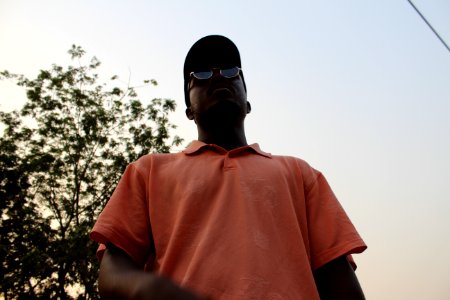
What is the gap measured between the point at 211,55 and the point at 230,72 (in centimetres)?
16

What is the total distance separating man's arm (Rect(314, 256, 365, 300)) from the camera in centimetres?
142

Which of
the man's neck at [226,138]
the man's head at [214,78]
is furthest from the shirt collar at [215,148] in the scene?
the man's head at [214,78]

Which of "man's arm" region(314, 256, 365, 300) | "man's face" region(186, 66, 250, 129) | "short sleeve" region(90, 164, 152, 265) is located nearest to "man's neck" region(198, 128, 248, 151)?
"man's face" region(186, 66, 250, 129)

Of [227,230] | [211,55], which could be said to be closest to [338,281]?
[227,230]

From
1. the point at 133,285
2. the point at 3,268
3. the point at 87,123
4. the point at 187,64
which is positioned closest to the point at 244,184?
the point at 133,285

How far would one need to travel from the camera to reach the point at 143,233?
1.44 meters

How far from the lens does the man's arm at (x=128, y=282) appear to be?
3.07 feet

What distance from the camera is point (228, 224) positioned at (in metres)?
1.40

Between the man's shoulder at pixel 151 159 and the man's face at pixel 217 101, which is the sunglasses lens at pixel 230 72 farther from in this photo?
the man's shoulder at pixel 151 159

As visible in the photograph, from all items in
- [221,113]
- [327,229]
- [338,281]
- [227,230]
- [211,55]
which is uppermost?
[211,55]

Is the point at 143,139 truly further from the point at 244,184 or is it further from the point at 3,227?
the point at 244,184

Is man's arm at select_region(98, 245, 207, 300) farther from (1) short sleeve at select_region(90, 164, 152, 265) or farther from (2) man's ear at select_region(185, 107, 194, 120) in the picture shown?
(2) man's ear at select_region(185, 107, 194, 120)

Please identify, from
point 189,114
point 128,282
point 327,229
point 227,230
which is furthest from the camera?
point 189,114

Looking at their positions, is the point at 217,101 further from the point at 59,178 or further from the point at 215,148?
the point at 59,178
